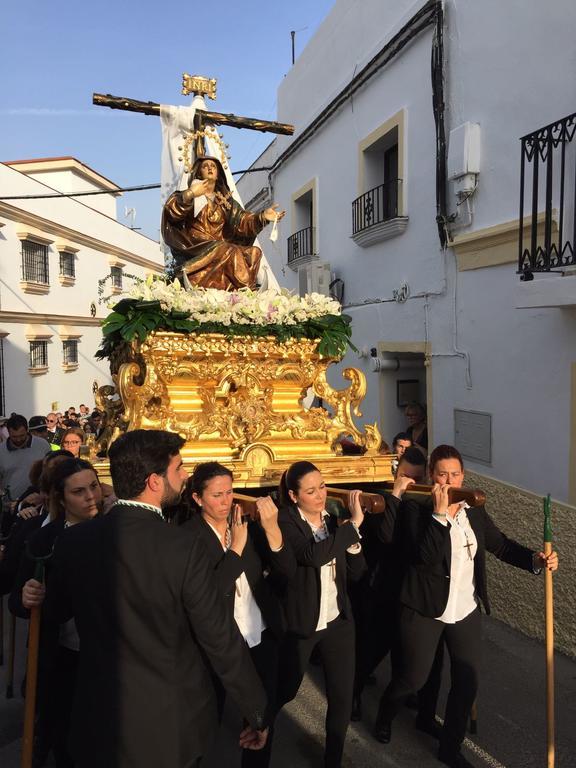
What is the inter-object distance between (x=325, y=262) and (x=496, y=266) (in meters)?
4.06

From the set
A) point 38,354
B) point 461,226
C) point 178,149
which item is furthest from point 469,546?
point 38,354

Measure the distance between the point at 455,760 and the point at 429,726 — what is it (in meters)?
0.31

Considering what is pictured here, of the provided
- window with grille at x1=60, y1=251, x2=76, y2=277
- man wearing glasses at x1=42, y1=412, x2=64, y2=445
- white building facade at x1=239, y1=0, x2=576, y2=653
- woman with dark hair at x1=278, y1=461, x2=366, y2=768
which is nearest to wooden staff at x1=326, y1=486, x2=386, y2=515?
woman with dark hair at x1=278, y1=461, x2=366, y2=768

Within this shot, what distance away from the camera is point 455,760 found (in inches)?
108

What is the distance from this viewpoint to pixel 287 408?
3.68 m

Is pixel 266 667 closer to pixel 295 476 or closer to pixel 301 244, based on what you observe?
A: pixel 295 476

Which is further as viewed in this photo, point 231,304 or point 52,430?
point 52,430

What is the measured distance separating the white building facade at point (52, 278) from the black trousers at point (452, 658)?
408 inches

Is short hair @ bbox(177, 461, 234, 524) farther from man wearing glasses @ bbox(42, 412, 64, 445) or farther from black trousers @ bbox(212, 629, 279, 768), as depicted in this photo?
man wearing glasses @ bbox(42, 412, 64, 445)

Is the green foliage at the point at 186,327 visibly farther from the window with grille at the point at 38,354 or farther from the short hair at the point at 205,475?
the window with grille at the point at 38,354

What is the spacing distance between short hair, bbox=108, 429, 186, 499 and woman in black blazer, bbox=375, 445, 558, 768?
4.18 ft

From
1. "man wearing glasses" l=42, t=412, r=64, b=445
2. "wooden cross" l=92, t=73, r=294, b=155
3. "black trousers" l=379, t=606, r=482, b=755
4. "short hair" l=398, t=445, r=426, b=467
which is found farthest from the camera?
"man wearing glasses" l=42, t=412, r=64, b=445

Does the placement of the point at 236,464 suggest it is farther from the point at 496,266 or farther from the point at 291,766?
the point at 496,266

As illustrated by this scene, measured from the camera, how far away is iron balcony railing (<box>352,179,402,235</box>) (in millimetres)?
7063
